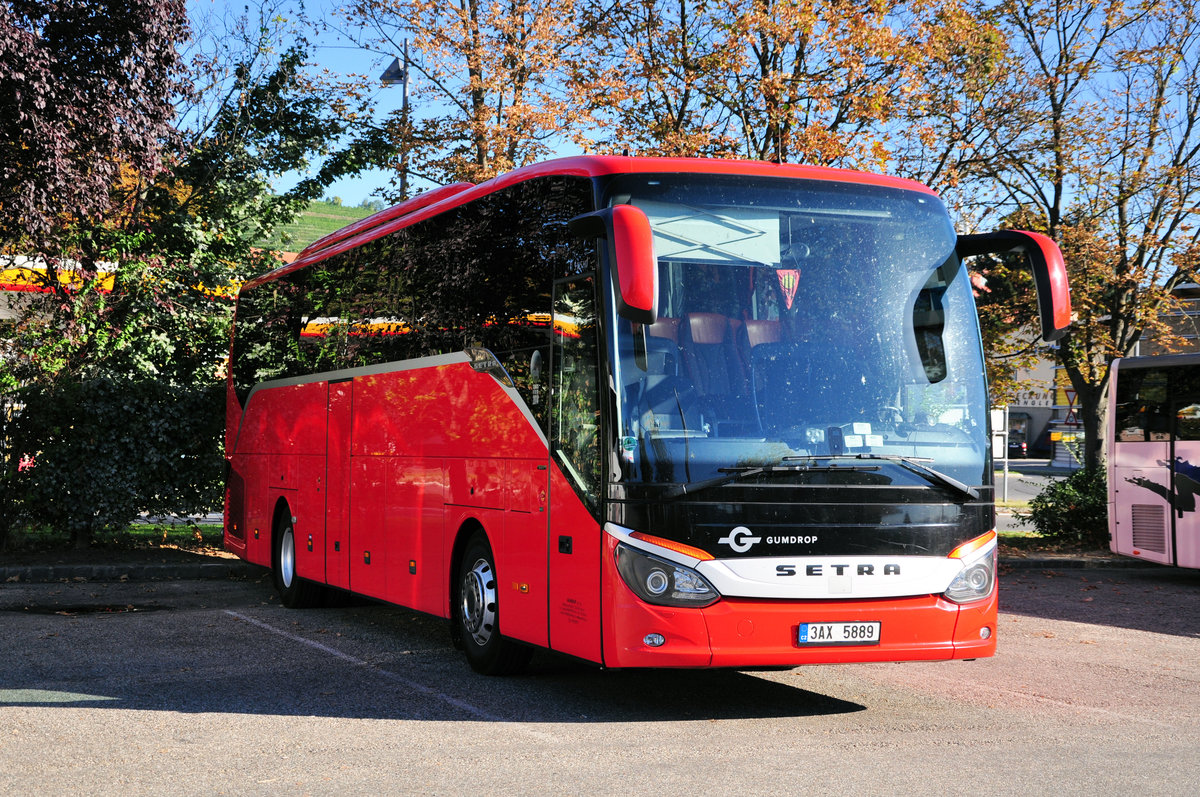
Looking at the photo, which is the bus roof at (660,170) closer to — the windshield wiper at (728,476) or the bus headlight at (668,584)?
the windshield wiper at (728,476)

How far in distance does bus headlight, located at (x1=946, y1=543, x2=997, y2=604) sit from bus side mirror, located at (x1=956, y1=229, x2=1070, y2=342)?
136 cm

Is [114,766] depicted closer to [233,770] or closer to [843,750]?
[233,770]

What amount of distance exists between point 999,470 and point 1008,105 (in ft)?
117

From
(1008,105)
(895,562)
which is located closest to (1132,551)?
(1008,105)

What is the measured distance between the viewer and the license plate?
7.27 metres

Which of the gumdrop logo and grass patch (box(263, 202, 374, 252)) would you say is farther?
grass patch (box(263, 202, 374, 252))

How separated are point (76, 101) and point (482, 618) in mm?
9967

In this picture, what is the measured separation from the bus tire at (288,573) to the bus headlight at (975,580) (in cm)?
741

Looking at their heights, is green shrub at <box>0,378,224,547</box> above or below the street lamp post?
below

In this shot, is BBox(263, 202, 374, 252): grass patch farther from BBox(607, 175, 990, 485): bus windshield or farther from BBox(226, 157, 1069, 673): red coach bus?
BBox(607, 175, 990, 485): bus windshield

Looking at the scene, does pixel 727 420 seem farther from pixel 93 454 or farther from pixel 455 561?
pixel 93 454

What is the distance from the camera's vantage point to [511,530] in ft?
28.5

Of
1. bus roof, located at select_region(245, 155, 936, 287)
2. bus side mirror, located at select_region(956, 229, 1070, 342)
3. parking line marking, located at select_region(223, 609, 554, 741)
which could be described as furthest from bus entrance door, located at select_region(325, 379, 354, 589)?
bus side mirror, located at select_region(956, 229, 1070, 342)

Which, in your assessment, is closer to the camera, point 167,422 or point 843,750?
point 843,750
